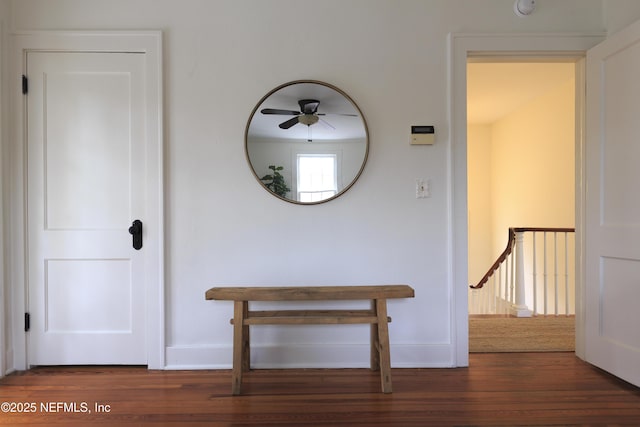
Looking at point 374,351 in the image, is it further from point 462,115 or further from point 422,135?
point 462,115

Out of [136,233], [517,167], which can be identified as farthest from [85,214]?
[517,167]

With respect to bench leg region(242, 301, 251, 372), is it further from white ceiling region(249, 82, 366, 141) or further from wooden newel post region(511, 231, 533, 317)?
wooden newel post region(511, 231, 533, 317)

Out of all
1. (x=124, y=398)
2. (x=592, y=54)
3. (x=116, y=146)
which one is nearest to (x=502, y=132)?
(x=592, y=54)

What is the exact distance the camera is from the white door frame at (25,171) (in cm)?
230

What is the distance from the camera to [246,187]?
2367 mm

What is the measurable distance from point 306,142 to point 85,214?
59.2 inches

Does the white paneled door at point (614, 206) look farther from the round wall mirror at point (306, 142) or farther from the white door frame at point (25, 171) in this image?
the white door frame at point (25, 171)

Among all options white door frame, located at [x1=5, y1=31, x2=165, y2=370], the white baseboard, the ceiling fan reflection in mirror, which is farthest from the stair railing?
white door frame, located at [x1=5, y1=31, x2=165, y2=370]

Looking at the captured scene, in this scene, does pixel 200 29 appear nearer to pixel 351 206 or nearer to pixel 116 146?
pixel 116 146

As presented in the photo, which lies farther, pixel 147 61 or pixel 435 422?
pixel 147 61

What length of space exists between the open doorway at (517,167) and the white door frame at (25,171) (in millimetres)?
2097

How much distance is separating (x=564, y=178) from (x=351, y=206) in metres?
3.55

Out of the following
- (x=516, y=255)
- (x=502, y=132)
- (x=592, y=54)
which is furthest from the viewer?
(x=502, y=132)

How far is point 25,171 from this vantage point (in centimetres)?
232
